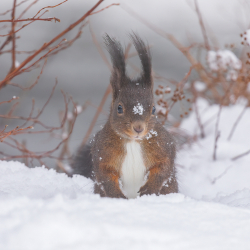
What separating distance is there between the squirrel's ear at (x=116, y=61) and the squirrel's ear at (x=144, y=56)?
0.10 meters

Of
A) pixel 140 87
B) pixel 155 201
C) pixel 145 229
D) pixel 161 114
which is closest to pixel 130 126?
pixel 140 87

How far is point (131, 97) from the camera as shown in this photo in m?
1.86

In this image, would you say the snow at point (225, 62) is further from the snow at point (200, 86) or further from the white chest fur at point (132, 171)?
the white chest fur at point (132, 171)

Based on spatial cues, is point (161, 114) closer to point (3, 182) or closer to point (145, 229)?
point (3, 182)

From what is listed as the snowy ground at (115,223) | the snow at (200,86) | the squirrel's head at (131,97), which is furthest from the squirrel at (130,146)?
the snow at (200,86)

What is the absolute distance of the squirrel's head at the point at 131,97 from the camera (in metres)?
1.78

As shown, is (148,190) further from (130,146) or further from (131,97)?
(131,97)

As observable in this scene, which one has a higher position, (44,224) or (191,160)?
(44,224)

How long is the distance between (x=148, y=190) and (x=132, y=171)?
0.15 metres

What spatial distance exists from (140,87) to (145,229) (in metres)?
0.95

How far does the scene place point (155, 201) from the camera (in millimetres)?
1606

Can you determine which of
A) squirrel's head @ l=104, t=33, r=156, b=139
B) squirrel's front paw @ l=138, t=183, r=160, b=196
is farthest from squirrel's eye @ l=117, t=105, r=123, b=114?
squirrel's front paw @ l=138, t=183, r=160, b=196

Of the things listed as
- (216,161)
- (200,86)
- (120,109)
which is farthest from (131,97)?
(200,86)

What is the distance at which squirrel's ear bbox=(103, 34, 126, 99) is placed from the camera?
1.93 m
